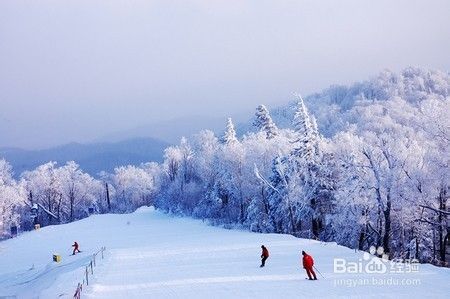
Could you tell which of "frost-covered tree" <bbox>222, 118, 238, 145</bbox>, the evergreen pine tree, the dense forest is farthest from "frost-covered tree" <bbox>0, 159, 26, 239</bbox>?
the evergreen pine tree

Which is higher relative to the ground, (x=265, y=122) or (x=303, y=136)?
(x=265, y=122)

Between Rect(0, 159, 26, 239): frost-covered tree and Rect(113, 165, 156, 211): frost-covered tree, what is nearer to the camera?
Rect(0, 159, 26, 239): frost-covered tree

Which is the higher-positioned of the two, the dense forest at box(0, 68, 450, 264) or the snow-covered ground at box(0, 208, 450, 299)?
the dense forest at box(0, 68, 450, 264)

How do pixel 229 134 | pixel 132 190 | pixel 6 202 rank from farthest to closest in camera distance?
pixel 132 190 → pixel 6 202 → pixel 229 134

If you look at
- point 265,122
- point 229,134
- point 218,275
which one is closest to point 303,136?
point 265,122

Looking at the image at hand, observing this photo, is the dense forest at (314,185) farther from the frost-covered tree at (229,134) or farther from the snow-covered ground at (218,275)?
the snow-covered ground at (218,275)

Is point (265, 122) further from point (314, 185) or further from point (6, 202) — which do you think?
point (6, 202)

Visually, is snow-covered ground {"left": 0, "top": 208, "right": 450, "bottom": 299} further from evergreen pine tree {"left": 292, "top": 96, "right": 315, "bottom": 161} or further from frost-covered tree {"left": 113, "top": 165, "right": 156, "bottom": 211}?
frost-covered tree {"left": 113, "top": 165, "right": 156, "bottom": 211}

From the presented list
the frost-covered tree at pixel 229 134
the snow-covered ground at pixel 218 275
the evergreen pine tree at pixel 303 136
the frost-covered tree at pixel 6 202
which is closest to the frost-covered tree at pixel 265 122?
the frost-covered tree at pixel 229 134

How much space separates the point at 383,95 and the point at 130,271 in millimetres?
177873

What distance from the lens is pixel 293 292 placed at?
19.8 metres

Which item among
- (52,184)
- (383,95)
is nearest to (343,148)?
(52,184)

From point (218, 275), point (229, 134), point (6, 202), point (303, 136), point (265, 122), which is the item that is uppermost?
point (265, 122)

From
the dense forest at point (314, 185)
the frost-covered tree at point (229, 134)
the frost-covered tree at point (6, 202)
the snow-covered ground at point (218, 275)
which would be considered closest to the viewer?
the snow-covered ground at point (218, 275)
